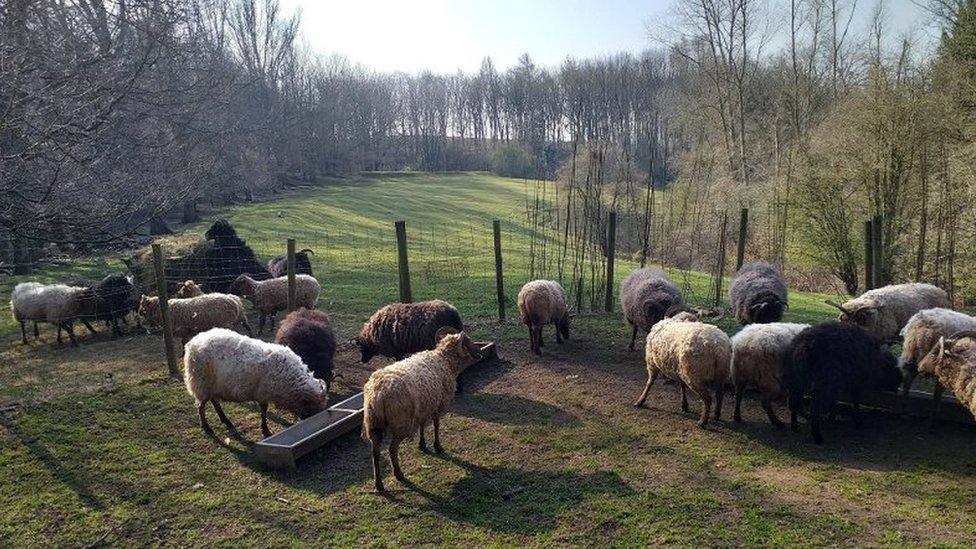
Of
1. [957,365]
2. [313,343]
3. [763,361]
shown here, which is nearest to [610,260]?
[763,361]

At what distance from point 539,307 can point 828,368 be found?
4397 mm

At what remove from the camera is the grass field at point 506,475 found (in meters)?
4.94

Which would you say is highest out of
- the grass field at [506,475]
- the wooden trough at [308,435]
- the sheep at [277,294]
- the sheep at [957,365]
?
the sheep at [957,365]

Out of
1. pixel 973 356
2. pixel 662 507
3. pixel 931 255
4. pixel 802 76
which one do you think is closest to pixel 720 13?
pixel 802 76

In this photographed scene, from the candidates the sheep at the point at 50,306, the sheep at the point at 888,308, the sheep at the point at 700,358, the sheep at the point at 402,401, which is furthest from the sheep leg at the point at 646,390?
the sheep at the point at 50,306

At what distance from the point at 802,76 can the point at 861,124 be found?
11067 millimetres

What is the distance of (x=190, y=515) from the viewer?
539 cm

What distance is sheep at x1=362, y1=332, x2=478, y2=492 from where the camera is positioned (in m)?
5.66

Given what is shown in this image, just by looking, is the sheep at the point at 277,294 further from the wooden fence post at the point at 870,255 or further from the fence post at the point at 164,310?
the wooden fence post at the point at 870,255

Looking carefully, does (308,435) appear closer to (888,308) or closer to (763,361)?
(763,361)

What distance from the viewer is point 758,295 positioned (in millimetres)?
9844

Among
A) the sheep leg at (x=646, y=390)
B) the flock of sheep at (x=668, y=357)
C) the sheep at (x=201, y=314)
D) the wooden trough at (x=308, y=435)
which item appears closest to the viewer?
the flock of sheep at (x=668, y=357)

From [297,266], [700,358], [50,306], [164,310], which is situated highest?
[164,310]

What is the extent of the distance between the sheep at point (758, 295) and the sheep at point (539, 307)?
2.87 meters
